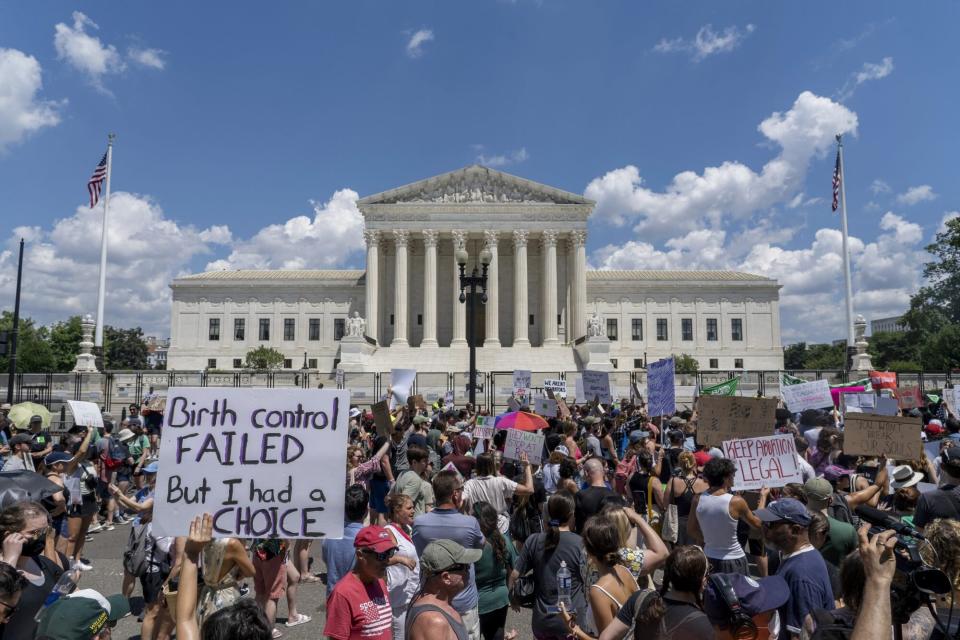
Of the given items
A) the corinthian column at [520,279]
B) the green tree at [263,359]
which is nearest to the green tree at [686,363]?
the corinthian column at [520,279]

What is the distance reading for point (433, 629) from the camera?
10.8 ft

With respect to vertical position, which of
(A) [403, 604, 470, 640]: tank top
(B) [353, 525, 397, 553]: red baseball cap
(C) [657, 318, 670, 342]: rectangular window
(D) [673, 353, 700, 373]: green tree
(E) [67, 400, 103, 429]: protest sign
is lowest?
(A) [403, 604, 470, 640]: tank top

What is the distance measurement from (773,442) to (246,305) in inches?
2557

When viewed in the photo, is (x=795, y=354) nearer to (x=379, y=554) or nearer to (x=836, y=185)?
(x=836, y=185)

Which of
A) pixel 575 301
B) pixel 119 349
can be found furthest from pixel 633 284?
pixel 119 349

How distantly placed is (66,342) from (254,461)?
83.0 meters

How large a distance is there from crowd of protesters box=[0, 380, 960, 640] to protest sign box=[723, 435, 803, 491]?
0.32 m

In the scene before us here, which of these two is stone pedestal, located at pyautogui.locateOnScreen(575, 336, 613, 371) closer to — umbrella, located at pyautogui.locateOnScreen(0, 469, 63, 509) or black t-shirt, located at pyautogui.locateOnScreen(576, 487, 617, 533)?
black t-shirt, located at pyautogui.locateOnScreen(576, 487, 617, 533)

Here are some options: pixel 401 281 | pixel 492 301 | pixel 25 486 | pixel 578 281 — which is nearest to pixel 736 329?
pixel 578 281

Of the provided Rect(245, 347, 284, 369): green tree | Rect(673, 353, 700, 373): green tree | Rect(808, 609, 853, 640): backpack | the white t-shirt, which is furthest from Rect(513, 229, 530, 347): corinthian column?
Rect(808, 609, 853, 640): backpack

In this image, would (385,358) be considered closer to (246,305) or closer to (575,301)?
(575,301)

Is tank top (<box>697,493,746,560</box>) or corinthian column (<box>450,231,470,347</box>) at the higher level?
corinthian column (<box>450,231,470,347</box>)

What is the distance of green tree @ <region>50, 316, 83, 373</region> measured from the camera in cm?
7081

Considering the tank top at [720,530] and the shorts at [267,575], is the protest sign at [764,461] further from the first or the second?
the shorts at [267,575]
